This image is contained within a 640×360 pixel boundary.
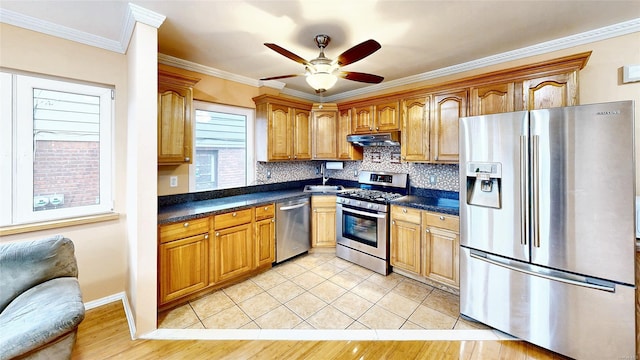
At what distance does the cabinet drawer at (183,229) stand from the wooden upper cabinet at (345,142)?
7.40ft

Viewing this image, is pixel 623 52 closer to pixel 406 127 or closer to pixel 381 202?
pixel 406 127

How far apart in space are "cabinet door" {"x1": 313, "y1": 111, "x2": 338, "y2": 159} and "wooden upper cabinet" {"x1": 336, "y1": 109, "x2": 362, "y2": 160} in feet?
0.22

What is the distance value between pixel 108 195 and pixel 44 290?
3.74 feet

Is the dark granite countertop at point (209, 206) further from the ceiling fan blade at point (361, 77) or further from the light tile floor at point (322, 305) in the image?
the ceiling fan blade at point (361, 77)

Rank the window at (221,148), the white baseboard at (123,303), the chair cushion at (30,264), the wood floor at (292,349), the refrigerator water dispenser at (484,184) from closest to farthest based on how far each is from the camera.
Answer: the chair cushion at (30,264), the wood floor at (292,349), the refrigerator water dispenser at (484,184), the white baseboard at (123,303), the window at (221,148)

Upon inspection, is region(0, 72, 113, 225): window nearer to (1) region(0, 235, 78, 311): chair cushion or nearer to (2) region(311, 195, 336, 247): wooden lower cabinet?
(1) region(0, 235, 78, 311): chair cushion

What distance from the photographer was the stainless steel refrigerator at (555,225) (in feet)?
5.41

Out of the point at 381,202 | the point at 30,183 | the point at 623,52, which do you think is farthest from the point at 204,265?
the point at 623,52

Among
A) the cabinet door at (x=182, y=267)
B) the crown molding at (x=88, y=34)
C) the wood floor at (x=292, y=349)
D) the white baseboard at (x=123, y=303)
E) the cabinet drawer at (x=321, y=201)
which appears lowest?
the wood floor at (x=292, y=349)

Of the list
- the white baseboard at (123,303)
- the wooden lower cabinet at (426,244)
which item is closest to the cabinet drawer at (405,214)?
the wooden lower cabinet at (426,244)

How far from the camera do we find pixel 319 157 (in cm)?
412

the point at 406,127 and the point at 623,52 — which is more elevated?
the point at 623,52

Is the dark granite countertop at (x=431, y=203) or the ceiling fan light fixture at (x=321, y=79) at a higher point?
the ceiling fan light fixture at (x=321, y=79)

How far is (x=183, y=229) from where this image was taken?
2.43 m
